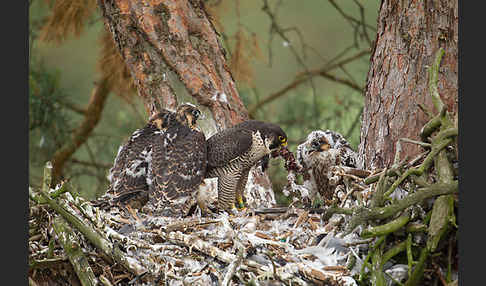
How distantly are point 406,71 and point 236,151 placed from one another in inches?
33.6

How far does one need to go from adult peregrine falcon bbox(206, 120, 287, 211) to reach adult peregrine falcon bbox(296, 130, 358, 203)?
0.17 m

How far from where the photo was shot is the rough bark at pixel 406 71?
2379 mm

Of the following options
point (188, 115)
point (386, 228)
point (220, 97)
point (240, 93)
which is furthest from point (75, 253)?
point (240, 93)

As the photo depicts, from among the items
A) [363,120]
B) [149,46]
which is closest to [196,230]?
[363,120]

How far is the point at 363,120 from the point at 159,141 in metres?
0.97

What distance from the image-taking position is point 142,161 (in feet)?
9.52

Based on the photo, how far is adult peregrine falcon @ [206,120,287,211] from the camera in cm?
286

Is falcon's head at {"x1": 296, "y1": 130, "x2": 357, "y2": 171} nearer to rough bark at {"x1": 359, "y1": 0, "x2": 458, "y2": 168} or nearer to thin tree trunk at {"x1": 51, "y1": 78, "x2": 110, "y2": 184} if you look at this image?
rough bark at {"x1": 359, "y1": 0, "x2": 458, "y2": 168}

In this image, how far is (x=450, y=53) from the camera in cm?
238

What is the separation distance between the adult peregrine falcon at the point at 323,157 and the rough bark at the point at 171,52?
21.7 inches

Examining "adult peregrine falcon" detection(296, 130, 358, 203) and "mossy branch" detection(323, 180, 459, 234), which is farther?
"adult peregrine falcon" detection(296, 130, 358, 203)

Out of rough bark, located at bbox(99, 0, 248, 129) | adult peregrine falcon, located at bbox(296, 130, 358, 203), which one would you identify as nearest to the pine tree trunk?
rough bark, located at bbox(99, 0, 248, 129)

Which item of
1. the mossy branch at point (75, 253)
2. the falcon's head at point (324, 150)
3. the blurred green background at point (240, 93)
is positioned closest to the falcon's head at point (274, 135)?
the falcon's head at point (324, 150)

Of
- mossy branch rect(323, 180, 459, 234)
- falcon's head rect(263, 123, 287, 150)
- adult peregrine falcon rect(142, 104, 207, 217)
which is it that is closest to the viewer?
mossy branch rect(323, 180, 459, 234)
